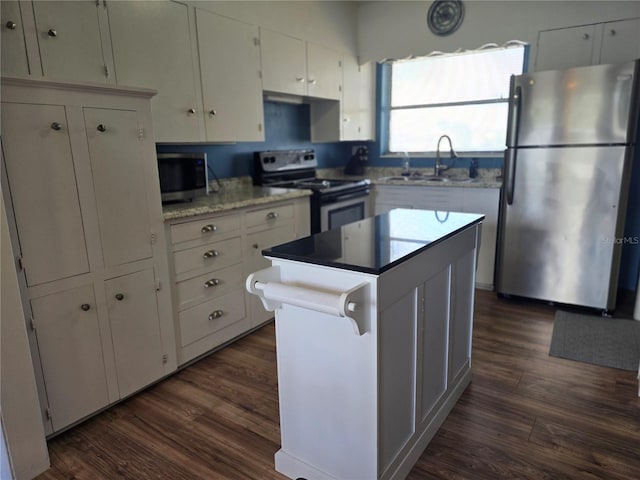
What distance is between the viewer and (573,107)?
3023 mm

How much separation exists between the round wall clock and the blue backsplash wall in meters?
1.41

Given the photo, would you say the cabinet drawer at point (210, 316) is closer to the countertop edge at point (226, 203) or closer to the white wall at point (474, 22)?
the countertop edge at point (226, 203)

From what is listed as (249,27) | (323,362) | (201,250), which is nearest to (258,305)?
(201,250)

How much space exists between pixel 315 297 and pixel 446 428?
1.13 metres

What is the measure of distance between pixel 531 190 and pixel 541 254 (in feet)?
1.67

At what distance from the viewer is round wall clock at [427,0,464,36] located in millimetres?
3965

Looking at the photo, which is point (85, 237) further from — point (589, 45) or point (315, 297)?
point (589, 45)

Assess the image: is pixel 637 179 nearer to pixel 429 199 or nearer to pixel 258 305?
pixel 429 199

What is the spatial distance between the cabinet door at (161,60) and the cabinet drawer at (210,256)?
724mm

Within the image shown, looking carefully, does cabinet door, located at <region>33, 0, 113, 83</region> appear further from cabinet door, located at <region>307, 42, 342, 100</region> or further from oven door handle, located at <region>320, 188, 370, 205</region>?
cabinet door, located at <region>307, 42, 342, 100</region>

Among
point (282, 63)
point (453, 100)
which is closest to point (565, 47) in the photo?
point (453, 100)

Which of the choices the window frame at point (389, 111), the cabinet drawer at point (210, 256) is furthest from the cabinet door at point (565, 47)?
the cabinet drawer at point (210, 256)

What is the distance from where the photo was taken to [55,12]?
2.09 metres

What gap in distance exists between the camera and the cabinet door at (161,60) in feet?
7.84
